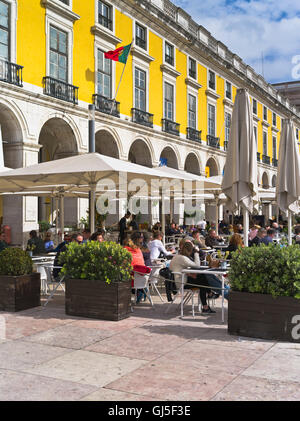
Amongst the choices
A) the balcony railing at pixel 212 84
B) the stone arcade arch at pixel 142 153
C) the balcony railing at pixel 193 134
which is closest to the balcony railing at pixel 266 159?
the balcony railing at pixel 212 84

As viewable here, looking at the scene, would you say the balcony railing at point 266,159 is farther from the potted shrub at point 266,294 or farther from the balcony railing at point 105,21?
the potted shrub at point 266,294

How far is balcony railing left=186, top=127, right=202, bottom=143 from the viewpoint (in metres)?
27.6

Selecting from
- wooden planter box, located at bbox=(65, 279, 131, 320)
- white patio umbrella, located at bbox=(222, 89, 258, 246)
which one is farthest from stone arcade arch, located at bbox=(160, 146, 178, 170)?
wooden planter box, located at bbox=(65, 279, 131, 320)

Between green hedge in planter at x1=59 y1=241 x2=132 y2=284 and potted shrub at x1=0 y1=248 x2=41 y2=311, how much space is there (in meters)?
0.72

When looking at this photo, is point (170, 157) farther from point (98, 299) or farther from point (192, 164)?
point (98, 299)

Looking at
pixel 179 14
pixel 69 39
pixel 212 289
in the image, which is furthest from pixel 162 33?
pixel 212 289

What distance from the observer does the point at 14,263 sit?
21.9 feet

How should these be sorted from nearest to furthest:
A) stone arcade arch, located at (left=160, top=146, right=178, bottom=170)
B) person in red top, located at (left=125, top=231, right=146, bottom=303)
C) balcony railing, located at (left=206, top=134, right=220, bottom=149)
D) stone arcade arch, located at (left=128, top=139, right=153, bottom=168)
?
person in red top, located at (left=125, top=231, right=146, bottom=303) → stone arcade arch, located at (left=128, top=139, right=153, bottom=168) → stone arcade arch, located at (left=160, top=146, right=178, bottom=170) → balcony railing, located at (left=206, top=134, right=220, bottom=149)

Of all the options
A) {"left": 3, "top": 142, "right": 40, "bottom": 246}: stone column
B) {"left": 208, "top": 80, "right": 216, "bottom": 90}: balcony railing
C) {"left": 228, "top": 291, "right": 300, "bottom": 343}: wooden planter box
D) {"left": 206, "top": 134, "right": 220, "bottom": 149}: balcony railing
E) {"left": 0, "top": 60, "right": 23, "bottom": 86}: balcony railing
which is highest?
{"left": 208, "top": 80, "right": 216, "bottom": 90}: balcony railing

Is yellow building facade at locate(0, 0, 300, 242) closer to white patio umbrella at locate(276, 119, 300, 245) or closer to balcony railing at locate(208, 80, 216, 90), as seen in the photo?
balcony railing at locate(208, 80, 216, 90)

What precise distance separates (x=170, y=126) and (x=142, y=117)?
290 cm

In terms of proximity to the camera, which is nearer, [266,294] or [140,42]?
[266,294]

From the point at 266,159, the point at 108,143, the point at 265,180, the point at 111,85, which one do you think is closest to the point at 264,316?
the point at 108,143
